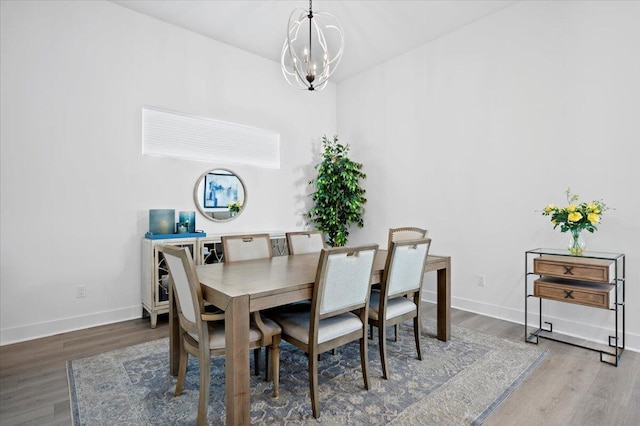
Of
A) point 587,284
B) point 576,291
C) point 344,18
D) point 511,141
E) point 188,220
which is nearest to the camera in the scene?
point 576,291

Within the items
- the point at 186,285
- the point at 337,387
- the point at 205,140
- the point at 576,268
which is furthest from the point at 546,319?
the point at 205,140

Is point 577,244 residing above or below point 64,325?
above

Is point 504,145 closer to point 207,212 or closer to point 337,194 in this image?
point 337,194

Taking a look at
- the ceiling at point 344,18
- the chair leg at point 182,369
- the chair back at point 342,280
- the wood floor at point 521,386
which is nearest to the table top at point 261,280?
the chair back at point 342,280

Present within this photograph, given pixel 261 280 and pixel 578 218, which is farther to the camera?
pixel 578 218

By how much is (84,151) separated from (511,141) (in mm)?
4219

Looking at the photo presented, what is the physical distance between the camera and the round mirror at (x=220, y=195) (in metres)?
3.94

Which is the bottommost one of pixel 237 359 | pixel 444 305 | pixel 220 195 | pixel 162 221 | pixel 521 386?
pixel 521 386

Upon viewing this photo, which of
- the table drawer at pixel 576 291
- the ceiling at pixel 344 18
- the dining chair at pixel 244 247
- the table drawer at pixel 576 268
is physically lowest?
the table drawer at pixel 576 291

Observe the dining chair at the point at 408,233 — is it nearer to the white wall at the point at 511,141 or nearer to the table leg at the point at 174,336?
the white wall at the point at 511,141

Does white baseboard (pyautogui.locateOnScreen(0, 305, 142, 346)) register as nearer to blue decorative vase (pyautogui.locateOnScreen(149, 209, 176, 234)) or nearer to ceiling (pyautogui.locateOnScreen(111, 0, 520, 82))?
blue decorative vase (pyautogui.locateOnScreen(149, 209, 176, 234))

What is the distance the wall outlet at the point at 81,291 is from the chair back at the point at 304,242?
6.56 feet

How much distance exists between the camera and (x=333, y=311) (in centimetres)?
195

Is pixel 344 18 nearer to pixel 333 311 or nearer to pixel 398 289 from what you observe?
pixel 398 289
